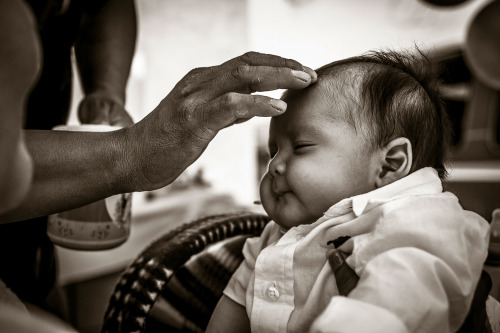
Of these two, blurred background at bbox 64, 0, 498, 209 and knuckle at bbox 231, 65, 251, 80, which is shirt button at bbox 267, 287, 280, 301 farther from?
blurred background at bbox 64, 0, 498, 209

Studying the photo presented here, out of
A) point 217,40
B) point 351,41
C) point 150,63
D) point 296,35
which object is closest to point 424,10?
point 351,41

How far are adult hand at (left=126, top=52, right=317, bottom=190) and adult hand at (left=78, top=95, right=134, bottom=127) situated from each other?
0.39 m

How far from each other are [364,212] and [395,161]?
143 mm

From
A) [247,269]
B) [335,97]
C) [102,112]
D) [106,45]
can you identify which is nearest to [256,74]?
[335,97]

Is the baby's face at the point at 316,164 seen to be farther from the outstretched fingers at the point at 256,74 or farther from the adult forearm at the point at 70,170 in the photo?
the adult forearm at the point at 70,170

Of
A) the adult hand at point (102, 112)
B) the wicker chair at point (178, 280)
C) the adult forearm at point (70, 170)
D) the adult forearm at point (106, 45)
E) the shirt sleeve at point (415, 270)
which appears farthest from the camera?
the adult forearm at point (106, 45)

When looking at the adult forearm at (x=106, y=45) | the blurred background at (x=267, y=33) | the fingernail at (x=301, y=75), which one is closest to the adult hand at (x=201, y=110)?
the fingernail at (x=301, y=75)

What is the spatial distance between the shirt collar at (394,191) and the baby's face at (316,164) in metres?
0.05

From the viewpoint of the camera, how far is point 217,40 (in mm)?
3295

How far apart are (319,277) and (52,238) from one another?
66 cm

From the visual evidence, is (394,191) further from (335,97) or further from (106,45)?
(106,45)

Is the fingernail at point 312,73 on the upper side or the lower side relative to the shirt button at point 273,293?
upper

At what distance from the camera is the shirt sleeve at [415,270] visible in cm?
49

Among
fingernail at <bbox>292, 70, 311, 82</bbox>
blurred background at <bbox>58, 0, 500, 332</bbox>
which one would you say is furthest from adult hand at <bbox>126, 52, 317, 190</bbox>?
blurred background at <bbox>58, 0, 500, 332</bbox>
